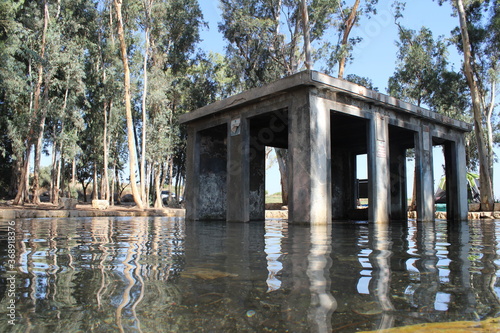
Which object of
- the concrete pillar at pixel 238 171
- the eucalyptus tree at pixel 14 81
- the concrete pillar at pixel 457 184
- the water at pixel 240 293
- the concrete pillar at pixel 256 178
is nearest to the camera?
the water at pixel 240 293

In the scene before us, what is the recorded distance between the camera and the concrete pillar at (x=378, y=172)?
30.5 ft

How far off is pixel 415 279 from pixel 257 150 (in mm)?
10133

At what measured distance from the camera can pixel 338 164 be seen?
15.0 m

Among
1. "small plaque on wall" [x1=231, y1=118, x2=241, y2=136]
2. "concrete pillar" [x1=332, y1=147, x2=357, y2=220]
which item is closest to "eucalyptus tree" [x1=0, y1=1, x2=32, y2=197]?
"small plaque on wall" [x1=231, y1=118, x2=241, y2=136]

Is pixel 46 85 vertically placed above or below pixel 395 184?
above

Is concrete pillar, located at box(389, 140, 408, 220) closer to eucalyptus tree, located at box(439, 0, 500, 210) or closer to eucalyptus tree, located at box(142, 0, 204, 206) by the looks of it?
eucalyptus tree, located at box(439, 0, 500, 210)

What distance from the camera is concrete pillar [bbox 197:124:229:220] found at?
11477mm

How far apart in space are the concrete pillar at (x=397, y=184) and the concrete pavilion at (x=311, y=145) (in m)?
0.04

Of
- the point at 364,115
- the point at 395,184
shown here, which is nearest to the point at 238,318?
the point at 364,115

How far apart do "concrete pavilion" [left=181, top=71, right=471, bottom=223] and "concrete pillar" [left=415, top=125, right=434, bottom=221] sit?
0.10 feet

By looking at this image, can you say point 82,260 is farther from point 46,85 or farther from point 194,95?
point 194,95

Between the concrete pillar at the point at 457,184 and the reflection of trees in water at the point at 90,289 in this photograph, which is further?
the concrete pillar at the point at 457,184

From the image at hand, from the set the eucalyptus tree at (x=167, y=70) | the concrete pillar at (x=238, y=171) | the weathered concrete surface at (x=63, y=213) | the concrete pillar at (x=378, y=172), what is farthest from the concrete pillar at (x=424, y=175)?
the eucalyptus tree at (x=167, y=70)

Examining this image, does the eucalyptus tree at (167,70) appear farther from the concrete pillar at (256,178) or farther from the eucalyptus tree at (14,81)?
the concrete pillar at (256,178)
